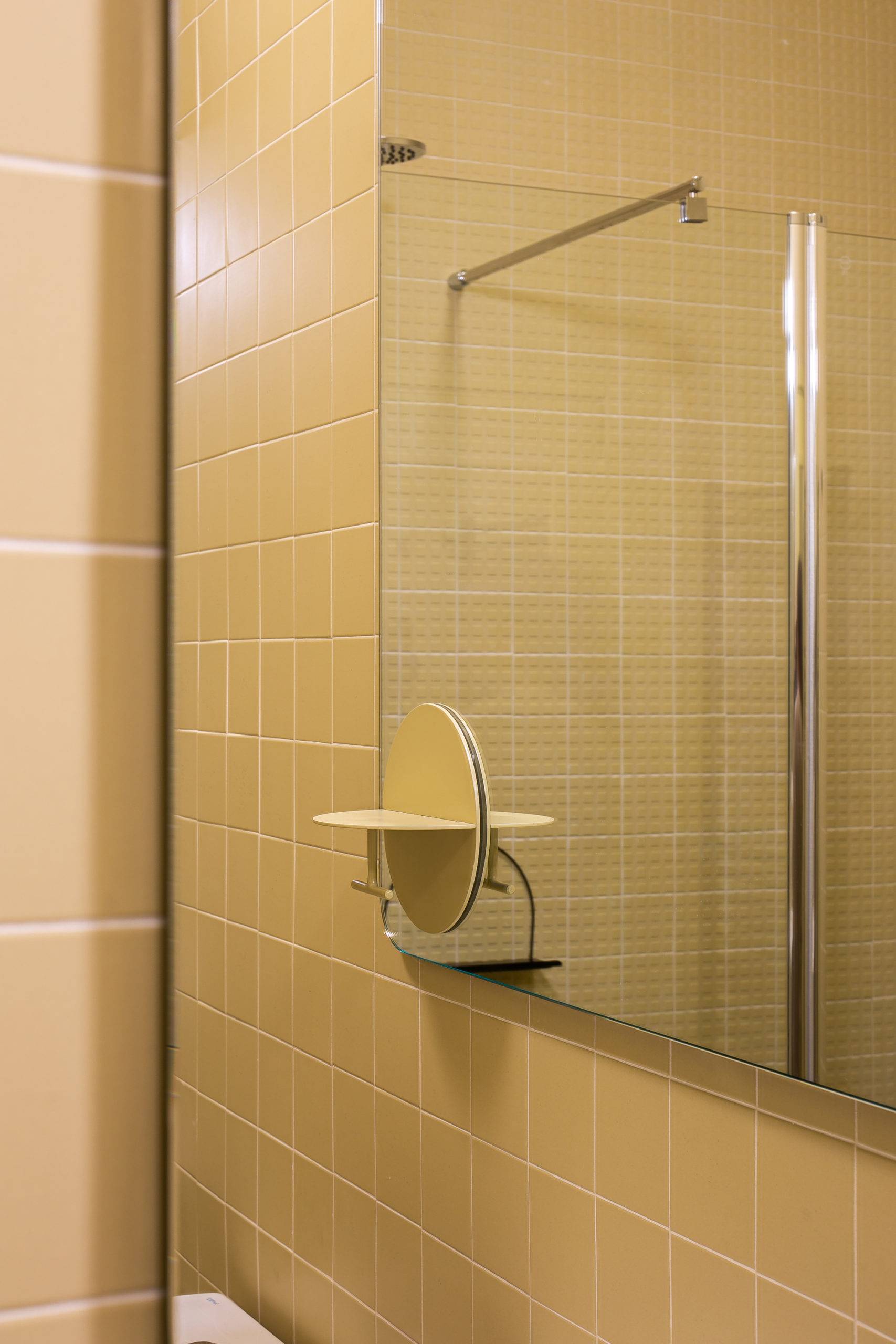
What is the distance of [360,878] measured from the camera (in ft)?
3.22

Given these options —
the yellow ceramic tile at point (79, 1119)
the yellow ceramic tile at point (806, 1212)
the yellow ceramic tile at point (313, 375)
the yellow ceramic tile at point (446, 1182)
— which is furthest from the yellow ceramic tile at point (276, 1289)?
the yellow ceramic tile at point (79, 1119)

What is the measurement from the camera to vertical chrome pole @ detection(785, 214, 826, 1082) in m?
0.57

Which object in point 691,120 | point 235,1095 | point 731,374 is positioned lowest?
point 235,1095

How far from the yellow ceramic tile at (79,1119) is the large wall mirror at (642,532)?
13.5 inches

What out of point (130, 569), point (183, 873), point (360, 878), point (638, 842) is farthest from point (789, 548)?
point (183, 873)

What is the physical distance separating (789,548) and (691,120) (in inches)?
9.4

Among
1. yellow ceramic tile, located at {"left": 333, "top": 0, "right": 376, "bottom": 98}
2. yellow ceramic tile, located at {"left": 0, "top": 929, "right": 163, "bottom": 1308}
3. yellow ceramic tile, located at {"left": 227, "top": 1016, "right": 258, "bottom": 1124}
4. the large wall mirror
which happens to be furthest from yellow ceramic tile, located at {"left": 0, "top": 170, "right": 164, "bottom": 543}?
yellow ceramic tile, located at {"left": 227, "top": 1016, "right": 258, "bottom": 1124}

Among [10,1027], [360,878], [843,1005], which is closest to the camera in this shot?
[10,1027]

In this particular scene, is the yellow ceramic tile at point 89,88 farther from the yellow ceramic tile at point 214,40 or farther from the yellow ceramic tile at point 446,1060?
the yellow ceramic tile at point 214,40

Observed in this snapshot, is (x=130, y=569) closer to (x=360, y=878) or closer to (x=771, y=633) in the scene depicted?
(x=771, y=633)

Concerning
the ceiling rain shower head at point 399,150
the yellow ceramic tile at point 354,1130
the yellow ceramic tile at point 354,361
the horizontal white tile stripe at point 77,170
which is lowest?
the yellow ceramic tile at point 354,1130

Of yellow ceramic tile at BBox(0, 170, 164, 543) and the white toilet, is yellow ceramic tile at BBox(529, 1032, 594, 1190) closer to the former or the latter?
the white toilet

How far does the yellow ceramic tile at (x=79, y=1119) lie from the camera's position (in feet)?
1.00

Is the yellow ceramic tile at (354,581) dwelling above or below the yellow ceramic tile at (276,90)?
below
